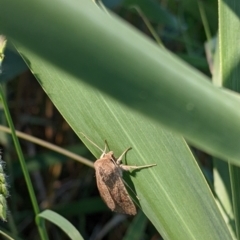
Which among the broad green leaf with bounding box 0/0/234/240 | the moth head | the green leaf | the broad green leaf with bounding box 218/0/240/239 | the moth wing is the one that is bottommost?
the green leaf

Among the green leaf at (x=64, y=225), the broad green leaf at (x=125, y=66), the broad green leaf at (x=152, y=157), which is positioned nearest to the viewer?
the broad green leaf at (x=125, y=66)

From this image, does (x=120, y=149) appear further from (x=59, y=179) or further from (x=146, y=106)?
(x=59, y=179)

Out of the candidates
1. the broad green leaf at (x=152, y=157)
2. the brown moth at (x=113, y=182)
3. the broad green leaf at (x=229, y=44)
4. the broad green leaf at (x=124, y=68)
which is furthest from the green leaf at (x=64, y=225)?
the broad green leaf at (x=124, y=68)

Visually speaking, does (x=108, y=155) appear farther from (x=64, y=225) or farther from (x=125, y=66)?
(x=125, y=66)

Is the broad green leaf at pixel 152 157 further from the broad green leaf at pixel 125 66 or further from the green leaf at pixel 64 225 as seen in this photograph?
the broad green leaf at pixel 125 66

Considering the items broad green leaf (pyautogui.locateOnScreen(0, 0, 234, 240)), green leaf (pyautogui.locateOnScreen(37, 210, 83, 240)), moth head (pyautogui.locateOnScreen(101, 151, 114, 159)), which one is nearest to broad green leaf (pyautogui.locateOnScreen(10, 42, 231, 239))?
moth head (pyautogui.locateOnScreen(101, 151, 114, 159))

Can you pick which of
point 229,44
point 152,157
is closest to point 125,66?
point 152,157

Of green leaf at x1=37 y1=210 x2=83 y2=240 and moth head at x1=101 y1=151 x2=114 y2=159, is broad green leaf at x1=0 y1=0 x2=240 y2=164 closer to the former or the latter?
moth head at x1=101 y1=151 x2=114 y2=159
